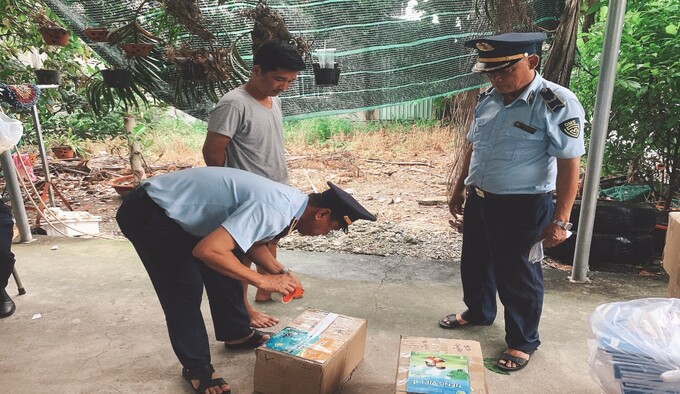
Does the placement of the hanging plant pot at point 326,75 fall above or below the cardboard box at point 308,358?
above

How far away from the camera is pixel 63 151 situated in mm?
5887

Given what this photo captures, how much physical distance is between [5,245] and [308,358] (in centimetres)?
193

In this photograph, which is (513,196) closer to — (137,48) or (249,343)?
(249,343)

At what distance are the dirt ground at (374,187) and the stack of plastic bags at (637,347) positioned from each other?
6.25 feet

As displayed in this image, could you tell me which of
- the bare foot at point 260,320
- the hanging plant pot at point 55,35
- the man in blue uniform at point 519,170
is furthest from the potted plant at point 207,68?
the man in blue uniform at point 519,170

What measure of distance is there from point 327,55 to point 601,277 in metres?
2.34

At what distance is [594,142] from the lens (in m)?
2.71

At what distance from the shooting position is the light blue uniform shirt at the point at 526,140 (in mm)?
1783

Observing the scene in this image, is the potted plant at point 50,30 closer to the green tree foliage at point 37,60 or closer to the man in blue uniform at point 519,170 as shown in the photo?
the green tree foliage at point 37,60

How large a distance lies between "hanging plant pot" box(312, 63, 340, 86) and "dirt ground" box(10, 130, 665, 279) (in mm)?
1333

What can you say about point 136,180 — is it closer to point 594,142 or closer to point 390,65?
point 390,65

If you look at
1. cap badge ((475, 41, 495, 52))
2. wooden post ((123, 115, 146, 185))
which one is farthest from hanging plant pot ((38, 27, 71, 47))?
cap badge ((475, 41, 495, 52))

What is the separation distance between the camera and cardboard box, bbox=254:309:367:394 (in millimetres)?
→ 1711

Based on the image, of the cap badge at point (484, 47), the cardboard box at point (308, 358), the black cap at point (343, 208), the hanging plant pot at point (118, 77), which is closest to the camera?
the black cap at point (343, 208)
